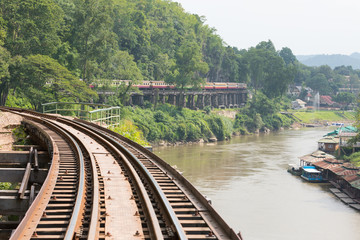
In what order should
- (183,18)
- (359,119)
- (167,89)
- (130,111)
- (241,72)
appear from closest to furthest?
(359,119) → (130,111) → (167,89) → (241,72) → (183,18)

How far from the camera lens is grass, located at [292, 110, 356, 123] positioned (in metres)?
117

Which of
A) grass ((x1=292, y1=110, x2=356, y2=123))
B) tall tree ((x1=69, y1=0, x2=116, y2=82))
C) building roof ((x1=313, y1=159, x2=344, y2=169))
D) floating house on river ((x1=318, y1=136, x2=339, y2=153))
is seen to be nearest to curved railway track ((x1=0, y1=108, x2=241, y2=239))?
building roof ((x1=313, y1=159, x2=344, y2=169))

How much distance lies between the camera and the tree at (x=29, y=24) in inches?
1977

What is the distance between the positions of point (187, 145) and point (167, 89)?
14.3 metres

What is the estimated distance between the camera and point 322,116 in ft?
403

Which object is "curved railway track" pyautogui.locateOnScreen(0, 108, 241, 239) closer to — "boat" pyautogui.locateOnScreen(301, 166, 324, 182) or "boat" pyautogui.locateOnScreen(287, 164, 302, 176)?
"boat" pyautogui.locateOnScreen(301, 166, 324, 182)

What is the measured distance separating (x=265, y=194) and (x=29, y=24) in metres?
29.2

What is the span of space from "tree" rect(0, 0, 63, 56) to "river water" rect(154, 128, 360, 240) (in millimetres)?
18973

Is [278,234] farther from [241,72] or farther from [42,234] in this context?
[241,72]

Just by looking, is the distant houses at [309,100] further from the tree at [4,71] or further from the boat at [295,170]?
the tree at [4,71]

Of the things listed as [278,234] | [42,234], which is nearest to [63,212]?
[42,234]

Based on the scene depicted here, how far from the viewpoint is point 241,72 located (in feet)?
374

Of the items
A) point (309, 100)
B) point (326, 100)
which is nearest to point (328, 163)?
point (326, 100)

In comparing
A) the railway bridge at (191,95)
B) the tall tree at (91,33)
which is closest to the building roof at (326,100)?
the railway bridge at (191,95)
